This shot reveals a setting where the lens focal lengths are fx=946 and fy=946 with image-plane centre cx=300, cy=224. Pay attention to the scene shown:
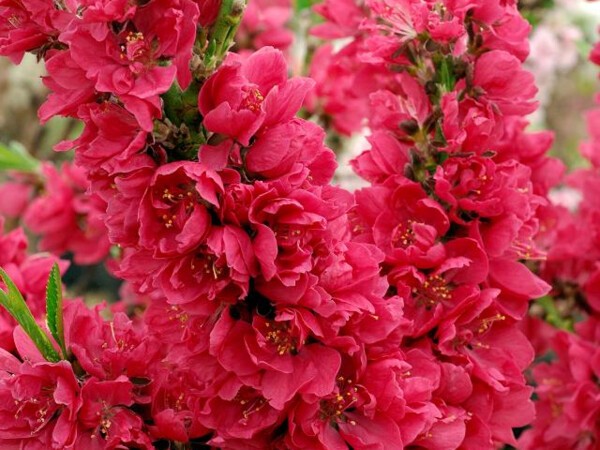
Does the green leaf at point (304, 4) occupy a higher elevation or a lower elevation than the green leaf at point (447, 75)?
→ lower

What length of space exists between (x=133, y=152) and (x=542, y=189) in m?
0.44

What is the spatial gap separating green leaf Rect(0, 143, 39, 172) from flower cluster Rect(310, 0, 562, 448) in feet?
1.47

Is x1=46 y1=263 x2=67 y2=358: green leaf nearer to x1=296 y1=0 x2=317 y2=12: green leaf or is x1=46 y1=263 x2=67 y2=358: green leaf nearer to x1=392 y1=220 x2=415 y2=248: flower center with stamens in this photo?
x1=392 y1=220 x2=415 y2=248: flower center with stamens

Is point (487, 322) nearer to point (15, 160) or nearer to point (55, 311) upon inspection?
point (55, 311)

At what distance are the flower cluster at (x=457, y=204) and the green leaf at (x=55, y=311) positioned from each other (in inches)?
8.9

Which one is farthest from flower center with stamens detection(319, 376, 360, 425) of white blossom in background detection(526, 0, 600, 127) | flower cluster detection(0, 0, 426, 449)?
white blossom in background detection(526, 0, 600, 127)

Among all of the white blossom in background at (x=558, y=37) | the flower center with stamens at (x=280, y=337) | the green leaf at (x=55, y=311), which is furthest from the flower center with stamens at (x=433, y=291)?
the white blossom in background at (x=558, y=37)

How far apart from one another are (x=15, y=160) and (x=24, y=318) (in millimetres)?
445

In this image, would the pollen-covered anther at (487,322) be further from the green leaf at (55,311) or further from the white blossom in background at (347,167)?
the white blossom in background at (347,167)

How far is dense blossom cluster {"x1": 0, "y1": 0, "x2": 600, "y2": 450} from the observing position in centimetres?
57

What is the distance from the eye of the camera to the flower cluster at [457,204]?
70 cm

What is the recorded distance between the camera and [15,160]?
1.04 m

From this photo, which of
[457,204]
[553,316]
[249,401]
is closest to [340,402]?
[249,401]

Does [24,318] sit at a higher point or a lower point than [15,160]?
higher
